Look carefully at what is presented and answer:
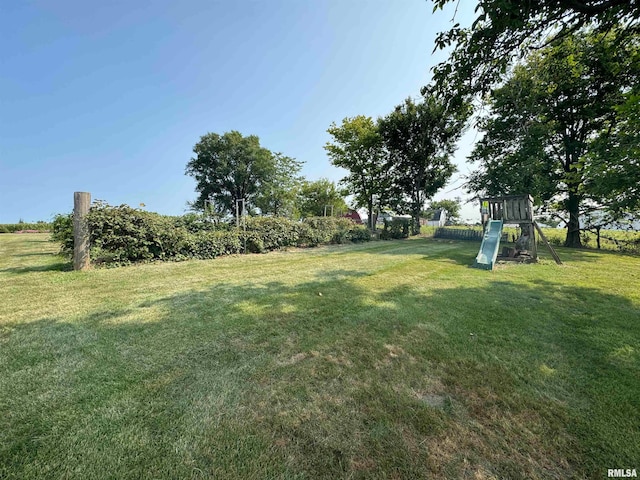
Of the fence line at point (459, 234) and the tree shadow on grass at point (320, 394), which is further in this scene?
the fence line at point (459, 234)

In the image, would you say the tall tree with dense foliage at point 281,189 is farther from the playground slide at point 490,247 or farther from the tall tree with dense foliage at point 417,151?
the playground slide at point 490,247

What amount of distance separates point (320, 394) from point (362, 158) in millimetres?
21831

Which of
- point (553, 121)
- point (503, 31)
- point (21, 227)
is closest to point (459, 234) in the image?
point (553, 121)

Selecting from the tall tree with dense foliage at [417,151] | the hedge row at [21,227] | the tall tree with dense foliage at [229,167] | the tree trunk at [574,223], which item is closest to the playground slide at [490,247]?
the tree trunk at [574,223]

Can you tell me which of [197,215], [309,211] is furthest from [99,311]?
[309,211]

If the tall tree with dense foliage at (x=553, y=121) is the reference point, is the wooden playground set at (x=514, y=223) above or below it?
below

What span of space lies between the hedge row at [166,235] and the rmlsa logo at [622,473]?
28.4 ft

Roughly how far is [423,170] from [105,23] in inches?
783

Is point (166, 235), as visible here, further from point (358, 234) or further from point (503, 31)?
point (358, 234)

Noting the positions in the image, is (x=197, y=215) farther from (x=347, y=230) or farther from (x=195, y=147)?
A: (x=195, y=147)

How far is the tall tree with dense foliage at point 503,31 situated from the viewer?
314 centimetres

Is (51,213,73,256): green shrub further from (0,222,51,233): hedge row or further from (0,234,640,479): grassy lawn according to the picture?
(0,222,51,233): hedge row

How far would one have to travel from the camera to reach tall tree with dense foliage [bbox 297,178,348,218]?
2814cm

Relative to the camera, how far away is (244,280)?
548cm
